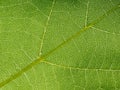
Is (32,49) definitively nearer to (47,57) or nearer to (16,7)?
(47,57)

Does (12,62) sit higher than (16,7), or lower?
lower

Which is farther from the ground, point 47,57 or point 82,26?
point 82,26

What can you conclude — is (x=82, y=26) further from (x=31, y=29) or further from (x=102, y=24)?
(x=31, y=29)

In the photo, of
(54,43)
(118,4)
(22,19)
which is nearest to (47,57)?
(54,43)

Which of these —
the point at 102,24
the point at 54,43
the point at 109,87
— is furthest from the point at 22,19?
the point at 109,87

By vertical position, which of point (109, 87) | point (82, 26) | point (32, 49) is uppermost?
point (82, 26)

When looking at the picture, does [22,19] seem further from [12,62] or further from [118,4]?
[118,4]
